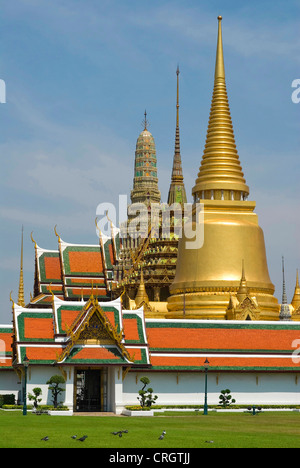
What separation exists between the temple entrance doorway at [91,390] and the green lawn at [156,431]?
5.02 metres

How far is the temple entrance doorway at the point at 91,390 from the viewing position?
41938mm

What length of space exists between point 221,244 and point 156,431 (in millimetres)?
28549

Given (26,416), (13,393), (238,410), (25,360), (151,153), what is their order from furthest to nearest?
(151,153) < (13,393) < (238,410) < (25,360) < (26,416)

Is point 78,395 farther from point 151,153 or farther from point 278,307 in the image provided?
point 151,153

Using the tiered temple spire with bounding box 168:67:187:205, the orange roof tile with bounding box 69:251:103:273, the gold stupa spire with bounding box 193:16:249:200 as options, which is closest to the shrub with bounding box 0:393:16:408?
the gold stupa spire with bounding box 193:16:249:200

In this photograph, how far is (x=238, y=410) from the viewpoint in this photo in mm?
41188

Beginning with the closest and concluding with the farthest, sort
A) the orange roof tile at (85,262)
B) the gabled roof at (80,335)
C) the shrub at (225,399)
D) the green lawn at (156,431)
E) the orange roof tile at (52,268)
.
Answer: the green lawn at (156,431)
the gabled roof at (80,335)
the shrub at (225,399)
the orange roof tile at (85,262)
the orange roof tile at (52,268)

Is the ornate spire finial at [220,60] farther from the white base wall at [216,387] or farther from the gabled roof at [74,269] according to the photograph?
the white base wall at [216,387]

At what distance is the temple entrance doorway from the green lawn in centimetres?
502

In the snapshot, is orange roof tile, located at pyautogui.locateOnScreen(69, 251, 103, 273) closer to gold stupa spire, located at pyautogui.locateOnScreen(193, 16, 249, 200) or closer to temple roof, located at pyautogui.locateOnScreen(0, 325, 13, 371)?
gold stupa spire, located at pyautogui.locateOnScreen(193, 16, 249, 200)

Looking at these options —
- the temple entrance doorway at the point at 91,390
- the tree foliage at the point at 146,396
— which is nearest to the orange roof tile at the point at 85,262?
the temple entrance doorway at the point at 91,390

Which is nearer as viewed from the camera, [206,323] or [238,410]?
[238,410]

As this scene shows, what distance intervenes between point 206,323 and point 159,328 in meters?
2.45
